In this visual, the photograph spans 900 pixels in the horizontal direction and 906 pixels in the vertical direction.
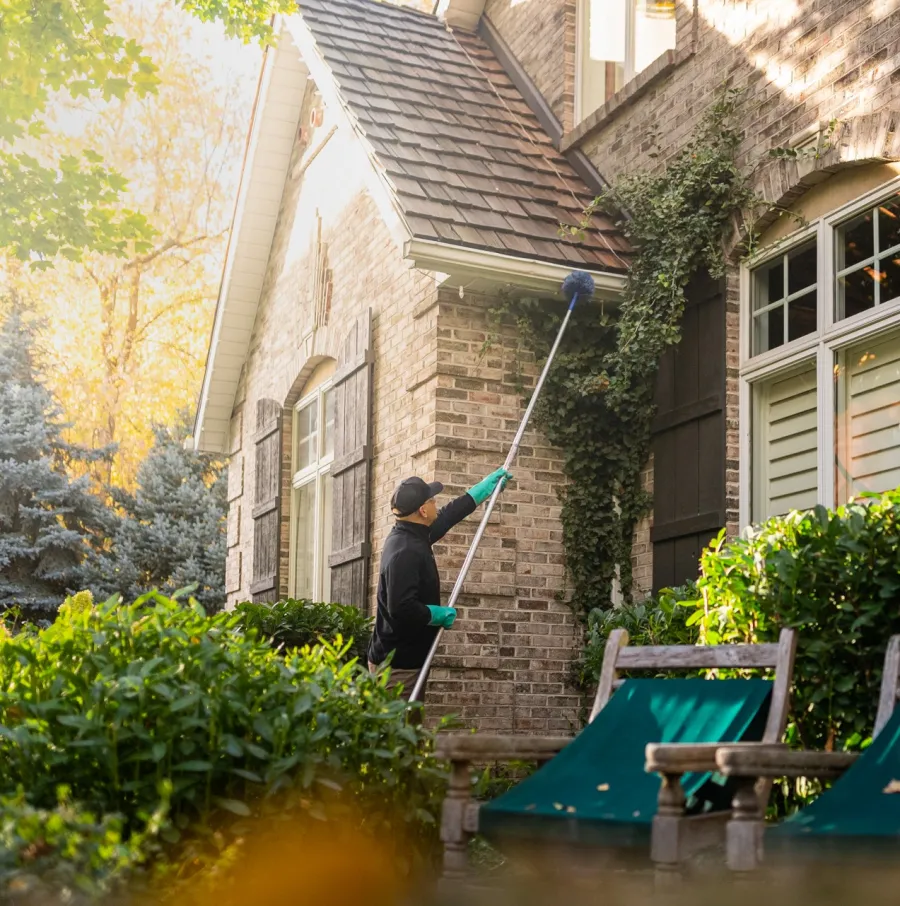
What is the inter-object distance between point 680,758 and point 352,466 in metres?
6.58

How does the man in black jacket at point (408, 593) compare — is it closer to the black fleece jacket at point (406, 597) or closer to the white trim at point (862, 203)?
the black fleece jacket at point (406, 597)

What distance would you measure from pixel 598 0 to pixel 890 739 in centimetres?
731

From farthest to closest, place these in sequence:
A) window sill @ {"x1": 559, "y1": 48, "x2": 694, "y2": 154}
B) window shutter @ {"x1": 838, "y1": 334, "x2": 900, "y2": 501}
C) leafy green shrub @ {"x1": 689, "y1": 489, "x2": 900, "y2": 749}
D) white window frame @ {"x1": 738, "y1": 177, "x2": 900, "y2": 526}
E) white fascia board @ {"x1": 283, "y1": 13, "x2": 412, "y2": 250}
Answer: window sill @ {"x1": 559, "y1": 48, "x2": 694, "y2": 154}
white fascia board @ {"x1": 283, "y1": 13, "x2": 412, "y2": 250}
white window frame @ {"x1": 738, "y1": 177, "x2": 900, "y2": 526}
window shutter @ {"x1": 838, "y1": 334, "x2": 900, "y2": 501}
leafy green shrub @ {"x1": 689, "y1": 489, "x2": 900, "y2": 749}

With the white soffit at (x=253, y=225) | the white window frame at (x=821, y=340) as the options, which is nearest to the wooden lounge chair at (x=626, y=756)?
the white window frame at (x=821, y=340)

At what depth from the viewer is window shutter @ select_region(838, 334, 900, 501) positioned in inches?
254

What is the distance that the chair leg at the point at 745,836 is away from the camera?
3.17 meters

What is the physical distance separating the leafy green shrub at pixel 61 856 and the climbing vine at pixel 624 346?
5.36 metres

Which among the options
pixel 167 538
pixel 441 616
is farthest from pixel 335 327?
pixel 167 538

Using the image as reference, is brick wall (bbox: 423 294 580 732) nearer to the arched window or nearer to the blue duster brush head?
the blue duster brush head

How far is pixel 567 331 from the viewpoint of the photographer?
847 cm

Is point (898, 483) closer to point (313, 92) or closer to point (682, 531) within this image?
point (682, 531)

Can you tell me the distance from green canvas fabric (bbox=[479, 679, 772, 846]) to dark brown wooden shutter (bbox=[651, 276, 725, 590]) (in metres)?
3.13

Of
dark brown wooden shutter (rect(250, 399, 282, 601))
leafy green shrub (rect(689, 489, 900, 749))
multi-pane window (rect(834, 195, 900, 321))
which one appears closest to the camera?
leafy green shrub (rect(689, 489, 900, 749))

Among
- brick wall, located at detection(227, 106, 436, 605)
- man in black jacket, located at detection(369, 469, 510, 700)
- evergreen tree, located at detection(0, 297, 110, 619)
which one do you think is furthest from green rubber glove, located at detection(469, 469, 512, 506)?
evergreen tree, located at detection(0, 297, 110, 619)
